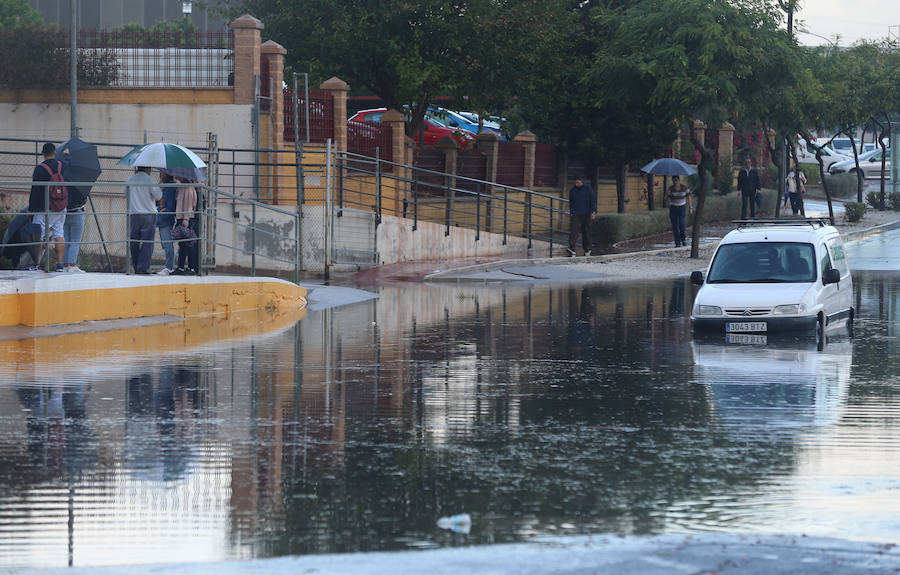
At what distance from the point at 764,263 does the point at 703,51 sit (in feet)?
45.2

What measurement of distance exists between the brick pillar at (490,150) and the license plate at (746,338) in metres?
21.1

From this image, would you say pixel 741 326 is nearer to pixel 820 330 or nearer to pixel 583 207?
pixel 820 330

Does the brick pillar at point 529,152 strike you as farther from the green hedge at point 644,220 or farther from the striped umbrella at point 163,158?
the striped umbrella at point 163,158

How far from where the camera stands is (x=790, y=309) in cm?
1630

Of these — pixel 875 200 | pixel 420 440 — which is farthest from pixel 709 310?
pixel 875 200

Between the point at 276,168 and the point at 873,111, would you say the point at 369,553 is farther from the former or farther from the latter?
the point at 873,111

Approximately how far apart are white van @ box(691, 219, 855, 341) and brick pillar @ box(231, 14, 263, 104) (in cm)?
1268

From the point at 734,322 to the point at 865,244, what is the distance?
23.7m

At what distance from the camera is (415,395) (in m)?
12.1

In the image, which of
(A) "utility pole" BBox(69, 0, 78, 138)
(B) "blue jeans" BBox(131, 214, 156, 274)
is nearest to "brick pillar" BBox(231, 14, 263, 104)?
(A) "utility pole" BBox(69, 0, 78, 138)

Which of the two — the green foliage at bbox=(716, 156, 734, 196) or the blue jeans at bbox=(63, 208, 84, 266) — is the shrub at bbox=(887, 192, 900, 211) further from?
the blue jeans at bbox=(63, 208, 84, 266)

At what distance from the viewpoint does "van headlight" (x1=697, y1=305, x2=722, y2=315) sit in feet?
54.1

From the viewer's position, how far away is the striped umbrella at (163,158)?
20.1m

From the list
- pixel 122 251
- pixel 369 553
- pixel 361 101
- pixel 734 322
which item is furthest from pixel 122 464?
pixel 361 101
